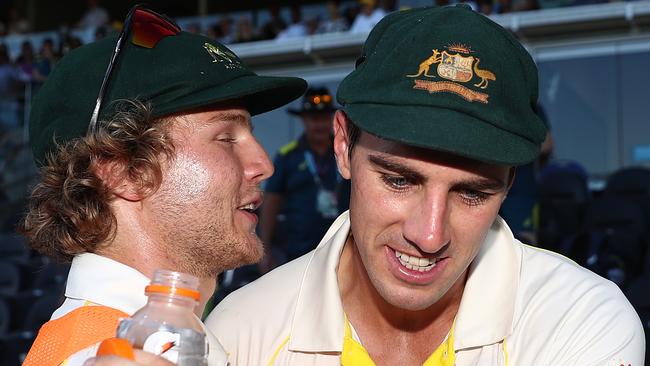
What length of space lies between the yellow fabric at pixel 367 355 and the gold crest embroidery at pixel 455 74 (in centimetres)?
64

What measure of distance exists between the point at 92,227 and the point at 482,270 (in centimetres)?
101

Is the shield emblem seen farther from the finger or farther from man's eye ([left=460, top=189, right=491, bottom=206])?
the finger

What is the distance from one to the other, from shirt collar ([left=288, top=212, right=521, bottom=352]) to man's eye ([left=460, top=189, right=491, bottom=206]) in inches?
10.0

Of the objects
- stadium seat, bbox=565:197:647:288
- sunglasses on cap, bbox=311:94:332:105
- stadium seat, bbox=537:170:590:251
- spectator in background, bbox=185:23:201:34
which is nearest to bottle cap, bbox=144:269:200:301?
stadium seat, bbox=565:197:647:288

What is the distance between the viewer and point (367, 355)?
7.84 ft

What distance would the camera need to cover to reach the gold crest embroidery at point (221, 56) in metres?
2.44

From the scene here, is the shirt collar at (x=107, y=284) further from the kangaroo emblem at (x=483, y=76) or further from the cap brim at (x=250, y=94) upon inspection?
the kangaroo emblem at (x=483, y=76)

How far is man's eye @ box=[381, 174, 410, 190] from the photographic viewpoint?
Answer: 2270mm

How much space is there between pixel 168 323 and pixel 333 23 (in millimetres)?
12478

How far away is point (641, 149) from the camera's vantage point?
9.48 metres

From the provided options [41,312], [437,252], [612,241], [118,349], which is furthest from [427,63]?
[41,312]

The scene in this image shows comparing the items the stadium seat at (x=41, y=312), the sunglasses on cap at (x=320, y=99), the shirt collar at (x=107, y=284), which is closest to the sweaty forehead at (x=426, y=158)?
the shirt collar at (x=107, y=284)

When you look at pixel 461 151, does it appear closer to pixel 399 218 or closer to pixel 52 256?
pixel 399 218

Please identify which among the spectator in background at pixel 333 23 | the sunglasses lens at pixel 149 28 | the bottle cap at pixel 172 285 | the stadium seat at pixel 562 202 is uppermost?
the sunglasses lens at pixel 149 28
